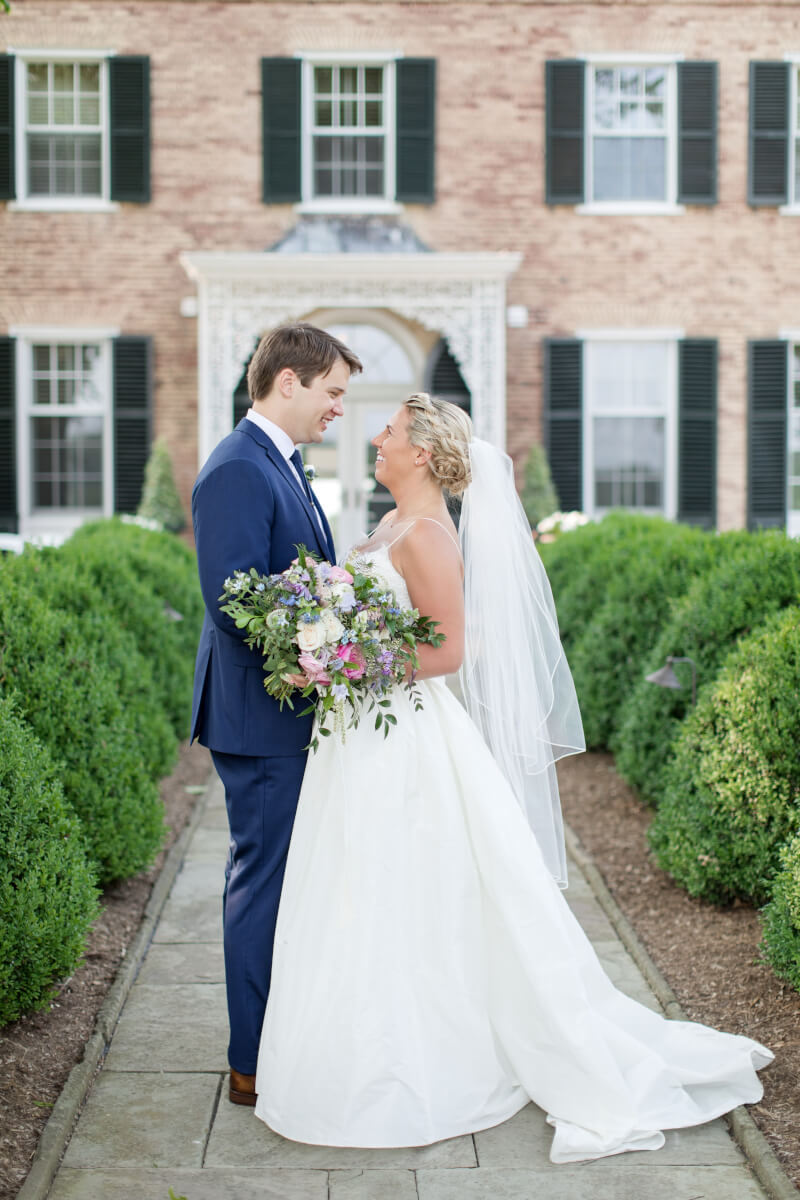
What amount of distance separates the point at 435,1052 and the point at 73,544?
440 centimetres

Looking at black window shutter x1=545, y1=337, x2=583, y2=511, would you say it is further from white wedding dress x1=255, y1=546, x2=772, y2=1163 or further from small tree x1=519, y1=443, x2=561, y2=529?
white wedding dress x1=255, y1=546, x2=772, y2=1163

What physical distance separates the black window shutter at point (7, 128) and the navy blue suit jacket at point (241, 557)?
1260 cm

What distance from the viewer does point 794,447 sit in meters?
15.3

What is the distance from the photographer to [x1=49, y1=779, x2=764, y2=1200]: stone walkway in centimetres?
283

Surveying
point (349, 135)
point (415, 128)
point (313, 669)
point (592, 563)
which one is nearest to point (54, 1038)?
point (313, 669)

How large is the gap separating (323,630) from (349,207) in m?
12.5

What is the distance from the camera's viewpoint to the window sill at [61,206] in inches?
563

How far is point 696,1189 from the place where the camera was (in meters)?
2.85

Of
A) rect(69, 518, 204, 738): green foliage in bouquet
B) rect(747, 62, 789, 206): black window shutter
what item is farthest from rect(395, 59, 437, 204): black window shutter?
rect(69, 518, 204, 738): green foliage in bouquet

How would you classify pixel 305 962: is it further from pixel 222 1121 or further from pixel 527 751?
pixel 527 751

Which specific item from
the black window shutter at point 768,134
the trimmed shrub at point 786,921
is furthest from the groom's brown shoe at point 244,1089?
the black window shutter at point 768,134

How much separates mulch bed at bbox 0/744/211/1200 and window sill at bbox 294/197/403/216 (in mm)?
10825

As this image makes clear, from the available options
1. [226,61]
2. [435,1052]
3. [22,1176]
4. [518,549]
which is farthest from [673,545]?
[226,61]

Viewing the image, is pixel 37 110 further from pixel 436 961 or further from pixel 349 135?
pixel 436 961
